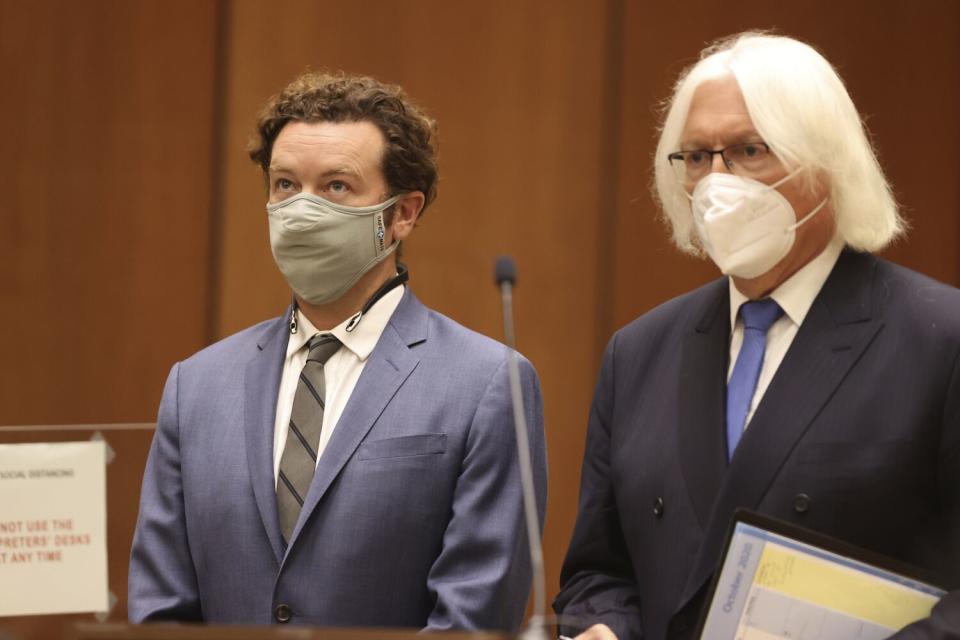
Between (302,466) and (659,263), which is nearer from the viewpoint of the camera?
(302,466)

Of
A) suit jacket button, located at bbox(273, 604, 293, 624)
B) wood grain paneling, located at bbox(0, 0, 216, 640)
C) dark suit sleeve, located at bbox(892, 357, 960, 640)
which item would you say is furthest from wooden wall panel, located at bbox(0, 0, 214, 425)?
dark suit sleeve, located at bbox(892, 357, 960, 640)

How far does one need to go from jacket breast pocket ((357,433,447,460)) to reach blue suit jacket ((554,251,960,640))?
25 cm

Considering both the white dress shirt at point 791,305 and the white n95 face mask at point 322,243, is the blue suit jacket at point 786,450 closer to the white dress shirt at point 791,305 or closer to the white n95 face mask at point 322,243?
the white dress shirt at point 791,305

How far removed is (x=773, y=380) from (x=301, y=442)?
79 cm

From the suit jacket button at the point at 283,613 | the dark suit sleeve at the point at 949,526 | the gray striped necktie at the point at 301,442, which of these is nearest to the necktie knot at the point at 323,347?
the gray striped necktie at the point at 301,442

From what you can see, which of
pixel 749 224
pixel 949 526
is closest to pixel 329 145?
pixel 749 224

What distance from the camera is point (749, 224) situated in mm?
1924

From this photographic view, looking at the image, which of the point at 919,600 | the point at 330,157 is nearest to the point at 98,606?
the point at 330,157

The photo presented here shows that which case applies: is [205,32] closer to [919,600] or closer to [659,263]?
[659,263]

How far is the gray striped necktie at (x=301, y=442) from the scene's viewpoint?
7.12ft

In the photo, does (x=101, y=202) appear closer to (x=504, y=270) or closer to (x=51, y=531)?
(x=51, y=531)

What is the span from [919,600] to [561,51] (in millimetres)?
2425

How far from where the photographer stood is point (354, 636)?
132cm

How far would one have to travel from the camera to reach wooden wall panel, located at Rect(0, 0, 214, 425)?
11.9 ft
